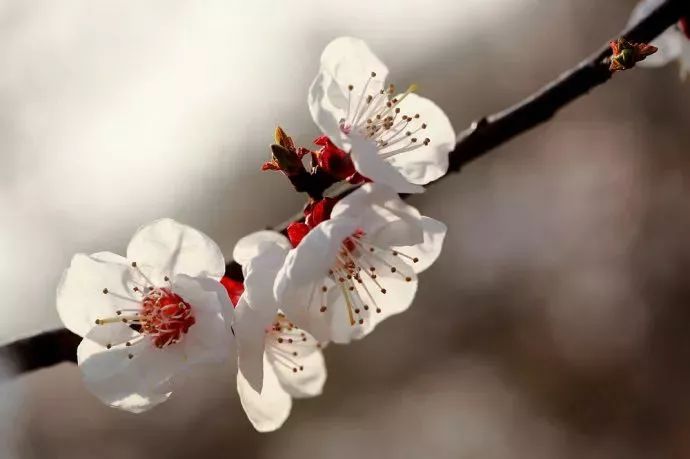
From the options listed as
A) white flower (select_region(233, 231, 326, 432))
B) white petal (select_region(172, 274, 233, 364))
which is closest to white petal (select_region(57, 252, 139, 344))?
white petal (select_region(172, 274, 233, 364))

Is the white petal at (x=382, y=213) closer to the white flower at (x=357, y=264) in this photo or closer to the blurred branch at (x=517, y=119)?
the white flower at (x=357, y=264)

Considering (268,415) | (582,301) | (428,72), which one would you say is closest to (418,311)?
(582,301)

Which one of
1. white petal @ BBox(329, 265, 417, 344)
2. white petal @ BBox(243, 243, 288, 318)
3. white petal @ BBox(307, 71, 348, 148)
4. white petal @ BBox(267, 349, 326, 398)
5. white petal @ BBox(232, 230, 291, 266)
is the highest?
white petal @ BBox(307, 71, 348, 148)

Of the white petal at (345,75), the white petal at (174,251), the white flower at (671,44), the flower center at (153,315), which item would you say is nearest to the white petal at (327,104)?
the white petal at (345,75)

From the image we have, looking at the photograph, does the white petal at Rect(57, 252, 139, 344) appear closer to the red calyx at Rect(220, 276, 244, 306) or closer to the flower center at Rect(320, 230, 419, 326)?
the red calyx at Rect(220, 276, 244, 306)

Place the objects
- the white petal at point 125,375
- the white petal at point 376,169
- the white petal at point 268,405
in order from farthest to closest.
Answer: the white petal at point 268,405, the white petal at point 125,375, the white petal at point 376,169

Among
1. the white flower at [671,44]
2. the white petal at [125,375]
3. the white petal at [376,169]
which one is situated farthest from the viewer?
the white flower at [671,44]

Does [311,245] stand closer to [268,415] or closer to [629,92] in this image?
[268,415]
